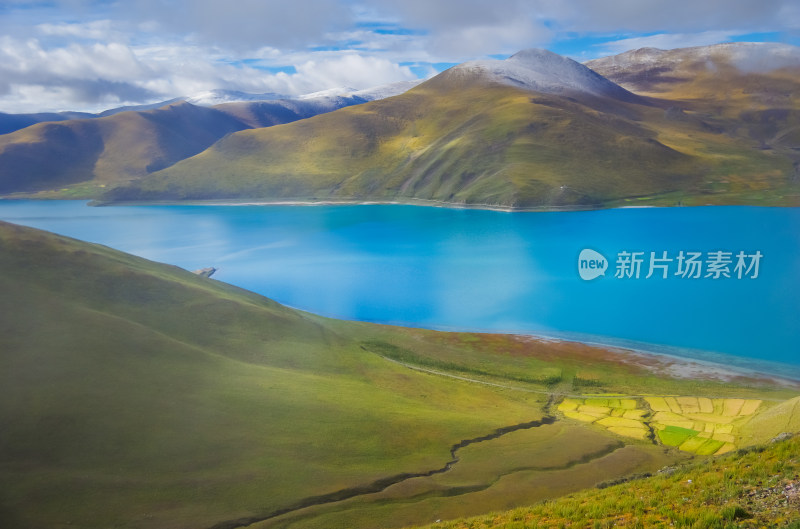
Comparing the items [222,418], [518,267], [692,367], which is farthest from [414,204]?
[222,418]

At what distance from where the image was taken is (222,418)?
25656 mm

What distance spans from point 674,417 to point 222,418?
24771 mm

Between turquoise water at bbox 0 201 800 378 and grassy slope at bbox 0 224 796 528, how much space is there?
50.2ft

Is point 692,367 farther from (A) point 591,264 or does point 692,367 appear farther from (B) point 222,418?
(A) point 591,264

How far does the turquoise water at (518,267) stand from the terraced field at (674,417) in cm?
1201

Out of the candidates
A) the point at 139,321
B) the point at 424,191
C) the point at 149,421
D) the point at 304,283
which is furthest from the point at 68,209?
the point at 149,421

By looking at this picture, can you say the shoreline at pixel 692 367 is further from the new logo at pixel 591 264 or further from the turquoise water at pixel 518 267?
the new logo at pixel 591 264

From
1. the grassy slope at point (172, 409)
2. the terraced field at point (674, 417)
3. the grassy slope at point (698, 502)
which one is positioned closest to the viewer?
the grassy slope at point (698, 502)

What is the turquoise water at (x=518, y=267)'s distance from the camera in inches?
2154

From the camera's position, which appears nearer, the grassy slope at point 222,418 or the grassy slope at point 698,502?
the grassy slope at point 698,502

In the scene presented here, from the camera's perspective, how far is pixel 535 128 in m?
186

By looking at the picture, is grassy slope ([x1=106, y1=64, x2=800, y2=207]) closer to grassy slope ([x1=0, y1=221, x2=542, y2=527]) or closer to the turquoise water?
the turquoise water

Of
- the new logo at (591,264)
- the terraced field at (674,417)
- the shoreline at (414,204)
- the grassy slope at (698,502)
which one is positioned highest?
the shoreline at (414,204)

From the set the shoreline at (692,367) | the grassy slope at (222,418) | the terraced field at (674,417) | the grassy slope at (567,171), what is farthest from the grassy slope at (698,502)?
the grassy slope at (567,171)
